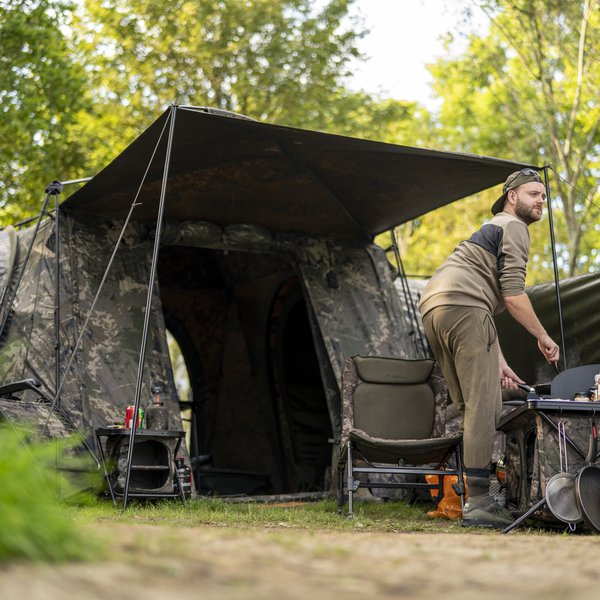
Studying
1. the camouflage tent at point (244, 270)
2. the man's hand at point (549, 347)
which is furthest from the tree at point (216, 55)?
the man's hand at point (549, 347)

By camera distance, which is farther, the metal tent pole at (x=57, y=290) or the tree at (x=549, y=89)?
the tree at (x=549, y=89)

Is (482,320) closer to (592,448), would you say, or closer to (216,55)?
(592,448)

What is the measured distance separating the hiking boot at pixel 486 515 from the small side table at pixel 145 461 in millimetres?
1716

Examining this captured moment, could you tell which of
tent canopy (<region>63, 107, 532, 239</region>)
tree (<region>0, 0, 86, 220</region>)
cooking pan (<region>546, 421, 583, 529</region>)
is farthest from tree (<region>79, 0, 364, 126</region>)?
cooking pan (<region>546, 421, 583, 529</region>)

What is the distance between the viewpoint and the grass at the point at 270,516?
164 inches

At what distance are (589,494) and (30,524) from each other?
8.99 feet

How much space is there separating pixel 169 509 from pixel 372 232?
296cm

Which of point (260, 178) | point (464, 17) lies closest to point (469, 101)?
point (464, 17)

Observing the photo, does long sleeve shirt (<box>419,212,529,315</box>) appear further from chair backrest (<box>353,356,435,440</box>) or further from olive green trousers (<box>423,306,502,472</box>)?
chair backrest (<box>353,356,435,440</box>)

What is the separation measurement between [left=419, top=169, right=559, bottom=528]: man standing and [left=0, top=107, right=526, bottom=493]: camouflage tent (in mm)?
831

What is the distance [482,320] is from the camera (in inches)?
177

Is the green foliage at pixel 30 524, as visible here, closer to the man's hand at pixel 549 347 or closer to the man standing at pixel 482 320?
the man standing at pixel 482 320

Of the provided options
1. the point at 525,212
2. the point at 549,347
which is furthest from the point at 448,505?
the point at 525,212

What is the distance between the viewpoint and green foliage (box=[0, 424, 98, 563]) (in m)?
1.95
